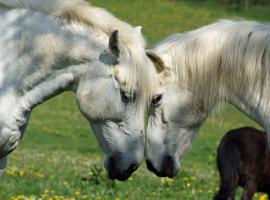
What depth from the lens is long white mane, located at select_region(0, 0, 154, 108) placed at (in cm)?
589

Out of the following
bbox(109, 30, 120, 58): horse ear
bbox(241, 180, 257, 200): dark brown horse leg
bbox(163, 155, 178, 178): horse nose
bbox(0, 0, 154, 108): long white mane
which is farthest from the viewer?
bbox(241, 180, 257, 200): dark brown horse leg

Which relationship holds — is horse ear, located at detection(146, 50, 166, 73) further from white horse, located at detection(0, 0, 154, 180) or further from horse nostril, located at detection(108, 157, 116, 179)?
horse nostril, located at detection(108, 157, 116, 179)

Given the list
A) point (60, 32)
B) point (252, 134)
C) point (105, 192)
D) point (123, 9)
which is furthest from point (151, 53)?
point (123, 9)

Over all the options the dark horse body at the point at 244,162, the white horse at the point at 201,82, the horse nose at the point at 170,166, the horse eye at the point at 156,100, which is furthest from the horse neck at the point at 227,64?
the dark horse body at the point at 244,162

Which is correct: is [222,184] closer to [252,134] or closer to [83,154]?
[252,134]

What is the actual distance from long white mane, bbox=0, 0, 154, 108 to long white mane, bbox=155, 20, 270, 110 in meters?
0.47

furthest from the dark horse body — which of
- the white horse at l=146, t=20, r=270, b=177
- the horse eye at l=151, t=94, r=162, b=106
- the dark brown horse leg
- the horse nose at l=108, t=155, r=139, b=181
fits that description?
the horse nose at l=108, t=155, r=139, b=181

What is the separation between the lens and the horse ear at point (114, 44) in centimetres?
573

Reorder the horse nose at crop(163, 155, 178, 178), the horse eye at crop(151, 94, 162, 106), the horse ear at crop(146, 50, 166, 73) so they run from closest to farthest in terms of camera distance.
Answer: the horse ear at crop(146, 50, 166, 73) < the horse eye at crop(151, 94, 162, 106) < the horse nose at crop(163, 155, 178, 178)

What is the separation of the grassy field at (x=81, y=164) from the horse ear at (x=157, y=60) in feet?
1.87

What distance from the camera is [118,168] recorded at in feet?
19.9

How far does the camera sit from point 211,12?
43344 millimetres

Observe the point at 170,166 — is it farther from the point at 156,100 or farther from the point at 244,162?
the point at 244,162

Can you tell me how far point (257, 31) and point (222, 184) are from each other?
4.06 meters
